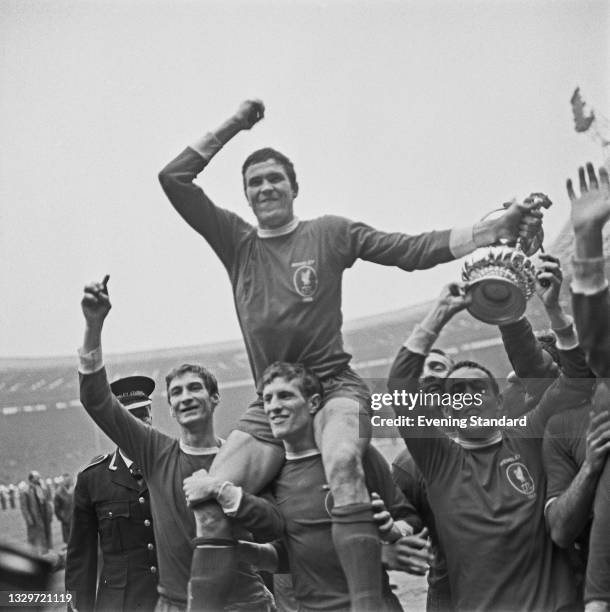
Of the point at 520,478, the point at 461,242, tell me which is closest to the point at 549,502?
the point at 520,478

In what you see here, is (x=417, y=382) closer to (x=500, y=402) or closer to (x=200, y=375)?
(x=500, y=402)

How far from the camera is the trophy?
3.48 meters

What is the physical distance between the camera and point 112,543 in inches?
153

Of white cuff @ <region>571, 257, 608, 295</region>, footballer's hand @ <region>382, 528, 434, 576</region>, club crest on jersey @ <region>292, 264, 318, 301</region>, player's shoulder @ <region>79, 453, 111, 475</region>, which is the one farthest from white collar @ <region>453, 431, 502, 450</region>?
player's shoulder @ <region>79, 453, 111, 475</region>

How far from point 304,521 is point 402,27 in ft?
6.85

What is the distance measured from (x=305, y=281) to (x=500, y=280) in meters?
0.75

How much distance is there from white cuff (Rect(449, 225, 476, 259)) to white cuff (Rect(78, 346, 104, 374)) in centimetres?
140

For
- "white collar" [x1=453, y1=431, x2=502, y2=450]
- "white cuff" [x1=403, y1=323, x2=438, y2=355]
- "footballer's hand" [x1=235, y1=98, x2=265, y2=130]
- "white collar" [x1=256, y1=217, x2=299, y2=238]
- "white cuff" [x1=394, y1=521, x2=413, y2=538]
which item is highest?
"footballer's hand" [x1=235, y1=98, x2=265, y2=130]

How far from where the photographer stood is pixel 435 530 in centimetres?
365

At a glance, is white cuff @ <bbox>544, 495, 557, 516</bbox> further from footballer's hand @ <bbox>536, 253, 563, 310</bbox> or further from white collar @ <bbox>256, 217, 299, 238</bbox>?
white collar @ <bbox>256, 217, 299, 238</bbox>

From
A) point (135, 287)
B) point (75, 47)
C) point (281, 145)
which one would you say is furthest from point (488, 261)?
point (75, 47)

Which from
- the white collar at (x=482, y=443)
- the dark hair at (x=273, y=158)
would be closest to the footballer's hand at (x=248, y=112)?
the dark hair at (x=273, y=158)

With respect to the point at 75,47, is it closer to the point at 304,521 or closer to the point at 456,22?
the point at 456,22

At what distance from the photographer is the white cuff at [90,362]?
3822 millimetres
